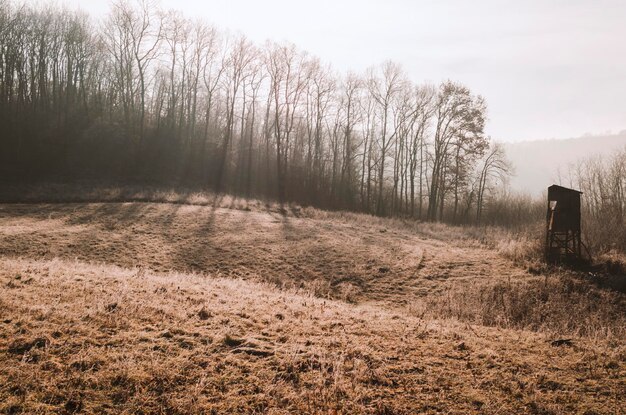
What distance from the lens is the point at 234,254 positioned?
16.1 metres

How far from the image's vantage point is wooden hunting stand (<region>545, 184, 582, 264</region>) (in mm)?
15383

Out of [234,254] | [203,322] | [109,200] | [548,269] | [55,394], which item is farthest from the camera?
[109,200]

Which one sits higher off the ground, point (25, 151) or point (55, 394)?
point (25, 151)

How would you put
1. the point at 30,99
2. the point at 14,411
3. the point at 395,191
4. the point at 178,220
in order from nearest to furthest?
the point at 14,411
the point at 178,220
the point at 30,99
the point at 395,191

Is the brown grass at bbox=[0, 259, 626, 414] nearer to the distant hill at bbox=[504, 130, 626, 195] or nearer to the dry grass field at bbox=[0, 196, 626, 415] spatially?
the dry grass field at bbox=[0, 196, 626, 415]

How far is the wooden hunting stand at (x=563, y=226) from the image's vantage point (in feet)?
50.5

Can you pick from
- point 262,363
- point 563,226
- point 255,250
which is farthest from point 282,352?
point 563,226

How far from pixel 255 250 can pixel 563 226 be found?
44.3 feet

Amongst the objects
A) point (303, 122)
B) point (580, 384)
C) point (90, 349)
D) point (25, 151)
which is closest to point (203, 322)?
point (90, 349)

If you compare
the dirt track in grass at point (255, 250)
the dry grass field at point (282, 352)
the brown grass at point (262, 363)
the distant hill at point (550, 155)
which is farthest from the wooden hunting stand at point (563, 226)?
the distant hill at point (550, 155)

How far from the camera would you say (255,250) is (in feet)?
55.1

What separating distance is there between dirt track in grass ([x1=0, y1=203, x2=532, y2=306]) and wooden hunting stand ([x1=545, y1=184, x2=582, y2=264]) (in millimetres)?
2091

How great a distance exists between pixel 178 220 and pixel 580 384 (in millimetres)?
19350

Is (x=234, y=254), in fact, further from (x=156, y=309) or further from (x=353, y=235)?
(x=156, y=309)
